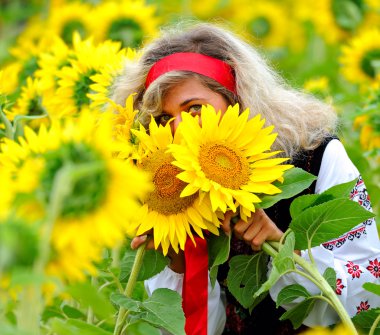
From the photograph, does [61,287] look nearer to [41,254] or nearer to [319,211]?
[41,254]

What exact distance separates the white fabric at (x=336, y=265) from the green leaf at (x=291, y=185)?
152 mm

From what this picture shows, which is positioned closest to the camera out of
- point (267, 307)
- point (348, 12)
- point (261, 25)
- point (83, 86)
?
point (267, 307)

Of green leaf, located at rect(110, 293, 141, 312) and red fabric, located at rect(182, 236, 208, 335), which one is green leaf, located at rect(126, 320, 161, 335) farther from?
red fabric, located at rect(182, 236, 208, 335)

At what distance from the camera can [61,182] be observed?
26.6 inches

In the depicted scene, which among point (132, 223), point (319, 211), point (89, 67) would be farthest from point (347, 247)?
point (89, 67)

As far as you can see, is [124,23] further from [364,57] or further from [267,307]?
[267,307]

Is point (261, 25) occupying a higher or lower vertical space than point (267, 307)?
higher

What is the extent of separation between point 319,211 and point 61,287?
0.40 m

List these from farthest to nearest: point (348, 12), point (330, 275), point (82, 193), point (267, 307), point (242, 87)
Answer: point (348, 12) < point (267, 307) < point (242, 87) < point (330, 275) < point (82, 193)

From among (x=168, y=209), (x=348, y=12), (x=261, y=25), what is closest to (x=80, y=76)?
(x=168, y=209)

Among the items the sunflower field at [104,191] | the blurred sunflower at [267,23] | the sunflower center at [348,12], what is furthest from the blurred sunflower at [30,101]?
the blurred sunflower at [267,23]

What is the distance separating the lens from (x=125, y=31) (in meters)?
2.12

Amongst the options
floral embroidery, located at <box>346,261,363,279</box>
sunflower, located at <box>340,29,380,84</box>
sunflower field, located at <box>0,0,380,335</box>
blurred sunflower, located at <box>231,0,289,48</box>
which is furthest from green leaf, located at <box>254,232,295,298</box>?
blurred sunflower, located at <box>231,0,289,48</box>

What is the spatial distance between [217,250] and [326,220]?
6.2 inches
